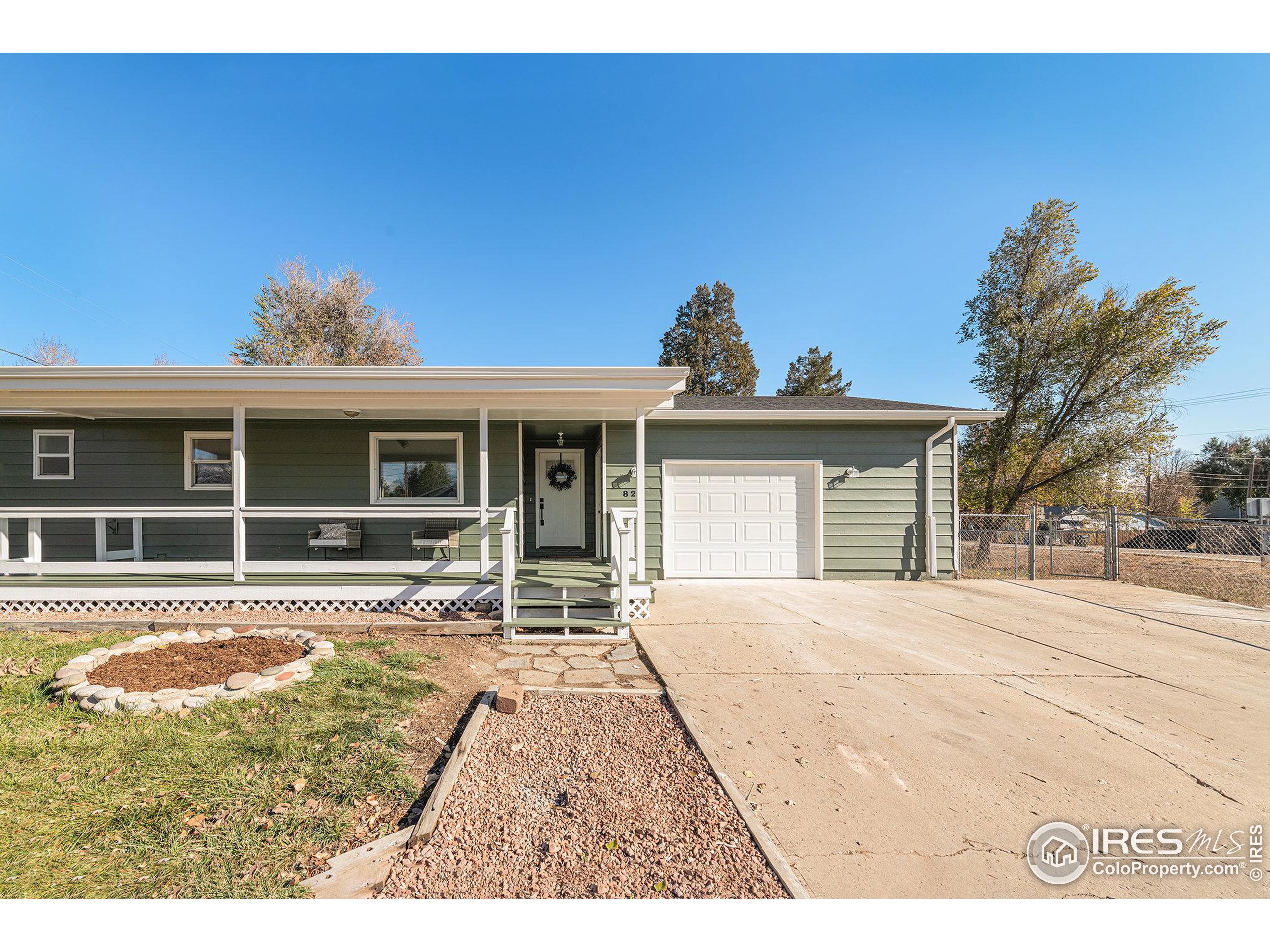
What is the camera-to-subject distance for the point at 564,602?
193 inches

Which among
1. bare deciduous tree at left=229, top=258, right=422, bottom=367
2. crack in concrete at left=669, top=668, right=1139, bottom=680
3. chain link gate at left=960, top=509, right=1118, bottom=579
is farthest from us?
bare deciduous tree at left=229, top=258, right=422, bottom=367

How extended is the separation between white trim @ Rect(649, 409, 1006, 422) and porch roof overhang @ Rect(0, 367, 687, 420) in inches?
70.1

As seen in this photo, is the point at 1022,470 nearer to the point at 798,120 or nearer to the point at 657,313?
the point at 798,120

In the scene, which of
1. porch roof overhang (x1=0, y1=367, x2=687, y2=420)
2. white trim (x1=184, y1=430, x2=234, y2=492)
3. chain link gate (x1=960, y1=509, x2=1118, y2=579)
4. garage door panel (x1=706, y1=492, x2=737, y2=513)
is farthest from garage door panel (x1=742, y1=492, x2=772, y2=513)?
white trim (x1=184, y1=430, x2=234, y2=492)

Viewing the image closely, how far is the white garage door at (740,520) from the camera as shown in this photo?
24.9ft

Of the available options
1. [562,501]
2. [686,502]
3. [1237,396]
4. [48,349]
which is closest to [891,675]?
[686,502]

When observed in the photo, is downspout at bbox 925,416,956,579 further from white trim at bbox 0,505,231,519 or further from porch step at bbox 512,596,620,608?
white trim at bbox 0,505,231,519

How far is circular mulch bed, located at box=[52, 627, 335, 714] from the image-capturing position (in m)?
2.97

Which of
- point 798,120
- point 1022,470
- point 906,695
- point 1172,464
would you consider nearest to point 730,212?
point 798,120

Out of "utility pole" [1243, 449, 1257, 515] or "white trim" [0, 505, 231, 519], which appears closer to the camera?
"white trim" [0, 505, 231, 519]

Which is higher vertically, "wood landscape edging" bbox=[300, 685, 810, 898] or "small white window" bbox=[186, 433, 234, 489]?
"small white window" bbox=[186, 433, 234, 489]

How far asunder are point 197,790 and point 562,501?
6.10 meters

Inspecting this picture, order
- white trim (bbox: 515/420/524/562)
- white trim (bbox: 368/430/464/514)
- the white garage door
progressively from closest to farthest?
white trim (bbox: 515/420/524/562), white trim (bbox: 368/430/464/514), the white garage door

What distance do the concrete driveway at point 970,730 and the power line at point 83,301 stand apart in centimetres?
2296
